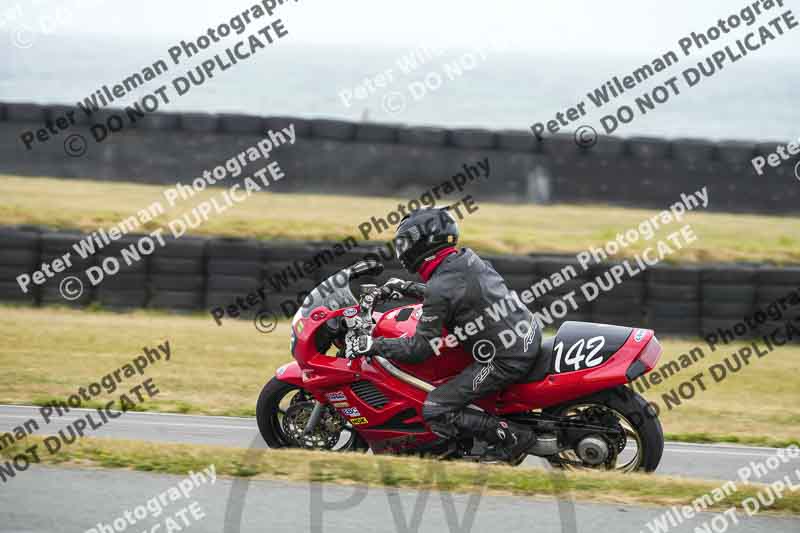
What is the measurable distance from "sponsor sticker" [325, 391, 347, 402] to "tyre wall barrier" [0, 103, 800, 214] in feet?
36.6

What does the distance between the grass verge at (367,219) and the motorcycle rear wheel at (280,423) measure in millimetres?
6318

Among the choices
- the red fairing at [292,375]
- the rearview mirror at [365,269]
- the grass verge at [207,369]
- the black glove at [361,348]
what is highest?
the rearview mirror at [365,269]

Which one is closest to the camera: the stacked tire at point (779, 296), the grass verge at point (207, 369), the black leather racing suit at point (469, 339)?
the black leather racing suit at point (469, 339)

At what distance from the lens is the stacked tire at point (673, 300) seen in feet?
40.5

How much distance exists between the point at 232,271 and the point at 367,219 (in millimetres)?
3871

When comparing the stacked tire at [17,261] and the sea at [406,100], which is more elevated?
the sea at [406,100]

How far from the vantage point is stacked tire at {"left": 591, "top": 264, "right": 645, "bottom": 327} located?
40.2ft

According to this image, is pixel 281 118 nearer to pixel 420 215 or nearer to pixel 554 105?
pixel 420 215

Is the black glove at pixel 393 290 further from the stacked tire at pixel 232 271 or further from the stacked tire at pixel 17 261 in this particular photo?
the stacked tire at pixel 17 261

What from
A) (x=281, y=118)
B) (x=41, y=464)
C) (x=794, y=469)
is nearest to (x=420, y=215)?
(x=41, y=464)

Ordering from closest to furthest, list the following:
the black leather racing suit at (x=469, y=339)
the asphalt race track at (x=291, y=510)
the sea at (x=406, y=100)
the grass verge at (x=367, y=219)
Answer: the asphalt race track at (x=291, y=510), the black leather racing suit at (x=469, y=339), the grass verge at (x=367, y=219), the sea at (x=406, y=100)

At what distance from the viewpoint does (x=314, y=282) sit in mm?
12258

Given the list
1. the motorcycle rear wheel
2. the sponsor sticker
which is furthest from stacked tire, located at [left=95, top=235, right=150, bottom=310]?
the sponsor sticker

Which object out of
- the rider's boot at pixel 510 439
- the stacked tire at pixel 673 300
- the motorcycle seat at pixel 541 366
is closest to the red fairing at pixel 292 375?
the rider's boot at pixel 510 439
